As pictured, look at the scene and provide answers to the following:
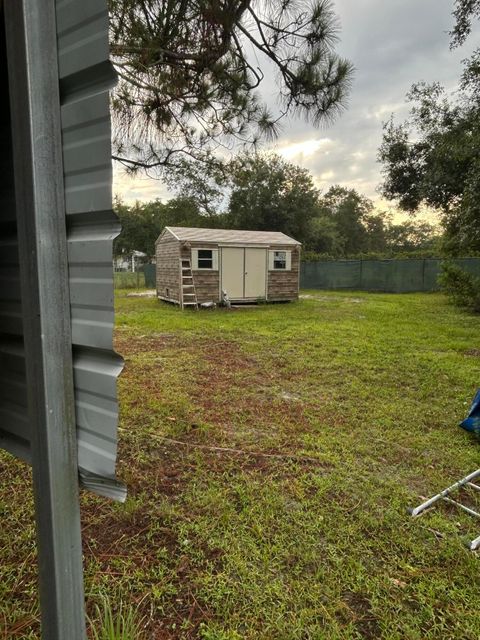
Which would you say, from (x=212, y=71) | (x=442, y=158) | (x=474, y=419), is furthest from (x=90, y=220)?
(x=442, y=158)

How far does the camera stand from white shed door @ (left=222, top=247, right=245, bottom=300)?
1079cm

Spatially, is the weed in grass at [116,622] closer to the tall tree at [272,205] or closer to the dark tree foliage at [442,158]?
the dark tree foliage at [442,158]

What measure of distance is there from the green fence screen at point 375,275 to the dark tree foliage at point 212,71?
1285cm

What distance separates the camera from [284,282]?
11.8m

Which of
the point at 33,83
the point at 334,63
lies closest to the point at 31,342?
the point at 33,83

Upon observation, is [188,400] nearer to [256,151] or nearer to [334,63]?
[256,151]

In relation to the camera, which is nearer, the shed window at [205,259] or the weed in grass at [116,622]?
the weed in grass at [116,622]

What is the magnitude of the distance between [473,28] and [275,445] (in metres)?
8.06

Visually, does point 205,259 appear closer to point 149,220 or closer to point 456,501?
point 456,501

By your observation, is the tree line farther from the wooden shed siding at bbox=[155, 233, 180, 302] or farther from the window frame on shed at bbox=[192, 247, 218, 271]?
the window frame on shed at bbox=[192, 247, 218, 271]

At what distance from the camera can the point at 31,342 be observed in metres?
0.70

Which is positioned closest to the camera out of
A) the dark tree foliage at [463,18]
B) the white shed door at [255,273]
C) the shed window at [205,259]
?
the dark tree foliage at [463,18]

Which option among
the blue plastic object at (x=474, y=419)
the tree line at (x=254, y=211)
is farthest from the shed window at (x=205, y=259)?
the tree line at (x=254, y=211)

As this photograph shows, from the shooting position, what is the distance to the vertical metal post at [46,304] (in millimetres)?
645
